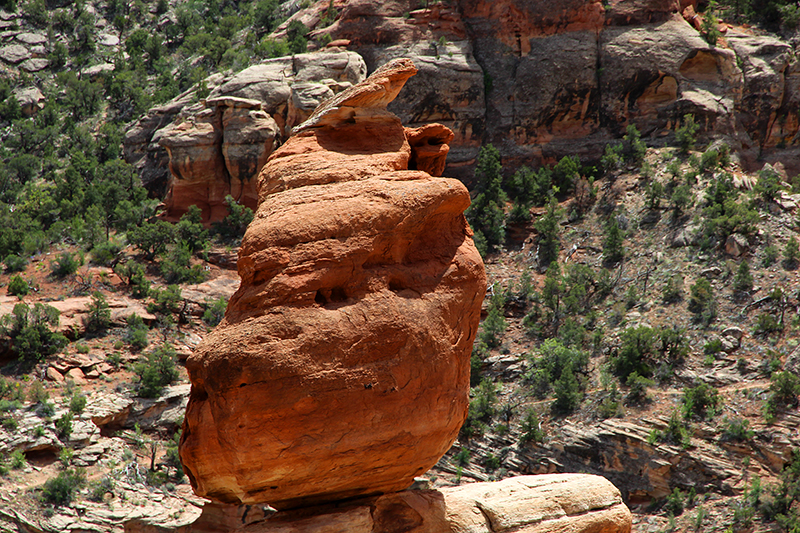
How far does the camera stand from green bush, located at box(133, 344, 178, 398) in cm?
3703

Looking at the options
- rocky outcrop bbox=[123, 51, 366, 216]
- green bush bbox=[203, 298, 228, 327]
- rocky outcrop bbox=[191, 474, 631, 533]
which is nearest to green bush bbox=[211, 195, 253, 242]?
rocky outcrop bbox=[123, 51, 366, 216]

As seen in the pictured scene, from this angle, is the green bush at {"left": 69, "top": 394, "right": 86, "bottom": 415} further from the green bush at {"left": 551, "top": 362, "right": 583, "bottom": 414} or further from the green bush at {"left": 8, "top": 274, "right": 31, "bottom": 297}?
the green bush at {"left": 551, "top": 362, "right": 583, "bottom": 414}

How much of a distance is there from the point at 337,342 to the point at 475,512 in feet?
13.1

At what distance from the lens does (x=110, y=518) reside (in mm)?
31062

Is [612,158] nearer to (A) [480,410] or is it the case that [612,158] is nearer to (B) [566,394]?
(B) [566,394]

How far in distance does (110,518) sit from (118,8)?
57.9 metres

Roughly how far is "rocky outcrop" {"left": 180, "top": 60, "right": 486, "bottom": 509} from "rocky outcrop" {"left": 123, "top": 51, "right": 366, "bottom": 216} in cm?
3773

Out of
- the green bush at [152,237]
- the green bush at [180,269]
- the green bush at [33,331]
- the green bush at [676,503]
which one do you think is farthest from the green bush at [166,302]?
the green bush at [676,503]

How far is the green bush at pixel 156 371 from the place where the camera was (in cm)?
3703

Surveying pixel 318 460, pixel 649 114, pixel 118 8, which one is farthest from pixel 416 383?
pixel 118 8

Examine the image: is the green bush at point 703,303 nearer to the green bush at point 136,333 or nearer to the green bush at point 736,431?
the green bush at point 736,431

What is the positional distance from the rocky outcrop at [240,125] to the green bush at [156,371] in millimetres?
14758

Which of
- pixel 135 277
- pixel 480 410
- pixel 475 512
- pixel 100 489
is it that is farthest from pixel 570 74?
pixel 475 512

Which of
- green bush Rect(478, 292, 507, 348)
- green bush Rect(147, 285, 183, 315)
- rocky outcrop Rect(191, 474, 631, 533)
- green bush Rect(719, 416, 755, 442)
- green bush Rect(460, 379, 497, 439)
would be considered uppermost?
rocky outcrop Rect(191, 474, 631, 533)
